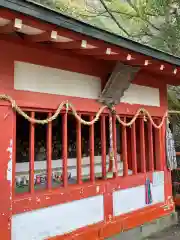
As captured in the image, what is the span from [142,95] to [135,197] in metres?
1.98

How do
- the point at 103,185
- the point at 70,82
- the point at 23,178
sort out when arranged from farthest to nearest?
the point at 23,178 → the point at 103,185 → the point at 70,82

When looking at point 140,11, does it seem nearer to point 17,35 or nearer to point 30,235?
point 17,35

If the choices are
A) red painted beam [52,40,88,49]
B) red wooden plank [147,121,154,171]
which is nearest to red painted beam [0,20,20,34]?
red painted beam [52,40,88,49]

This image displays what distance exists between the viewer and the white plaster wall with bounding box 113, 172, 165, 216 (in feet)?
16.0

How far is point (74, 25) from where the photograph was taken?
125 inches

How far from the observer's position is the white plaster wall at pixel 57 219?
3576 millimetres

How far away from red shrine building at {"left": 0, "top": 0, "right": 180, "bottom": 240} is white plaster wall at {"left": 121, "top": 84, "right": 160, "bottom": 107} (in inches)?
0.8

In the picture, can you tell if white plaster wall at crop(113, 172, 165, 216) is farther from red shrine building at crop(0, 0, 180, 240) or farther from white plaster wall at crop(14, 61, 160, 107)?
white plaster wall at crop(14, 61, 160, 107)

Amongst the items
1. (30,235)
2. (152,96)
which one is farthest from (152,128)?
(30,235)

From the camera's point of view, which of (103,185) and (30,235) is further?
(103,185)

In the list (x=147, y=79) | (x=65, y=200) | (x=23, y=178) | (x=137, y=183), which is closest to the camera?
(x=65, y=200)

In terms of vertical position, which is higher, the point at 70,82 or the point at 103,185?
the point at 70,82

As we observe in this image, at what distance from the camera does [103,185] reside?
465 centimetres

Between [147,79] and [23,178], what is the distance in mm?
3102
